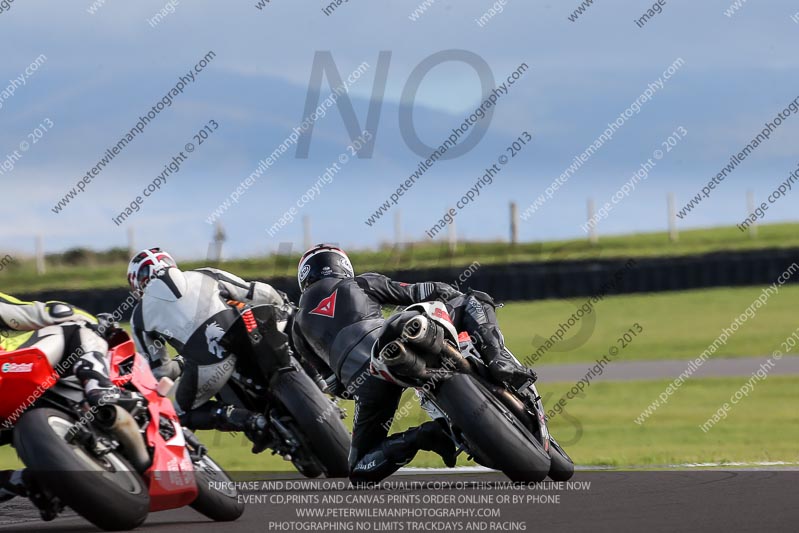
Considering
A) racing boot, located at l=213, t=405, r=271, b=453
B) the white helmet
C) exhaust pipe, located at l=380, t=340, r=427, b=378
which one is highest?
exhaust pipe, located at l=380, t=340, r=427, b=378

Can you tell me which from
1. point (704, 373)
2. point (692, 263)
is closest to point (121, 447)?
point (704, 373)

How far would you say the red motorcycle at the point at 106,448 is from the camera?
19.8ft

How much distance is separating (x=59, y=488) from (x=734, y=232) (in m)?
38.8

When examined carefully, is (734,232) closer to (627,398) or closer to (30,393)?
(627,398)

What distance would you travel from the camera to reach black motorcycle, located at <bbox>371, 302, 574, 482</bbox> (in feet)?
24.1

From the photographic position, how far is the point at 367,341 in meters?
8.59

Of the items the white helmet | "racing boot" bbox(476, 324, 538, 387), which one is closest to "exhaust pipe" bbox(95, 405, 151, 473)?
"racing boot" bbox(476, 324, 538, 387)

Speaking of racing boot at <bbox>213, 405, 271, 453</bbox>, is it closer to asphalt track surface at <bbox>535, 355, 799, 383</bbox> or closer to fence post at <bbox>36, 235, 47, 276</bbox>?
asphalt track surface at <bbox>535, 355, 799, 383</bbox>

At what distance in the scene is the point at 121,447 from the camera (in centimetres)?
646

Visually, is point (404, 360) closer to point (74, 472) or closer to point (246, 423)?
point (74, 472)

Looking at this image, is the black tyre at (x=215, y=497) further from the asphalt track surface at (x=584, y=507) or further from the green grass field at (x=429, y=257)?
the green grass field at (x=429, y=257)

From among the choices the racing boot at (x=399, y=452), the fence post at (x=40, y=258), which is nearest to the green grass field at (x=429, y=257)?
the fence post at (x=40, y=258)

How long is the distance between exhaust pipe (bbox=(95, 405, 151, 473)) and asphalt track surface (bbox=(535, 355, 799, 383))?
12915 millimetres

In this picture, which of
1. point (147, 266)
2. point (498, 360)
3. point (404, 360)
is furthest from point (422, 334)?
point (147, 266)
